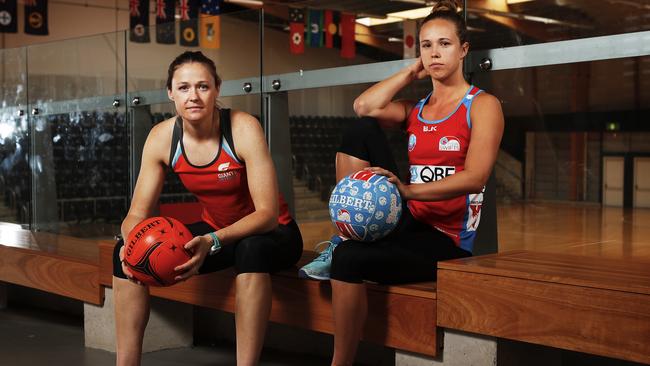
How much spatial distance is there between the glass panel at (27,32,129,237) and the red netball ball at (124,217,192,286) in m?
2.18

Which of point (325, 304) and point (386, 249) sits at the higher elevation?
point (386, 249)

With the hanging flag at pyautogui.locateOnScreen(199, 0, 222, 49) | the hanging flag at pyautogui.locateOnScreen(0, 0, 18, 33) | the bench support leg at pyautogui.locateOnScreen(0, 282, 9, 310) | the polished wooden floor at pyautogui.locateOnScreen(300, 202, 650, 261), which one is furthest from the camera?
the hanging flag at pyautogui.locateOnScreen(0, 0, 18, 33)

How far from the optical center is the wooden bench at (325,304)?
2164mm

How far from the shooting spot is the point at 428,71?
2.34 m

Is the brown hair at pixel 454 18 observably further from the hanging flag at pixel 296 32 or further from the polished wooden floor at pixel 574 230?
the polished wooden floor at pixel 574 230

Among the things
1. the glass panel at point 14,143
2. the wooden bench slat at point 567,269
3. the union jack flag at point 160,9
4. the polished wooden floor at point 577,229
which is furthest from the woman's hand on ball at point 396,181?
the union jack flag at point 160,9

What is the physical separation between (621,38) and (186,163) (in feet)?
4.38

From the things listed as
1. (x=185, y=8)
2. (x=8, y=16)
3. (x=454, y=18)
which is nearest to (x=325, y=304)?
(x=454, y=18)

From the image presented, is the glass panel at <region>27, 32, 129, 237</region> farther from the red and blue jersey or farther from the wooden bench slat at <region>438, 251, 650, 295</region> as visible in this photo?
the wooden bench slat at <region>438, 251, 650, 295</region>

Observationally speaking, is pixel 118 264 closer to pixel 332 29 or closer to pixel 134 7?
pixel 332 29

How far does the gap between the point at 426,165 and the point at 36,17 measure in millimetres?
11612

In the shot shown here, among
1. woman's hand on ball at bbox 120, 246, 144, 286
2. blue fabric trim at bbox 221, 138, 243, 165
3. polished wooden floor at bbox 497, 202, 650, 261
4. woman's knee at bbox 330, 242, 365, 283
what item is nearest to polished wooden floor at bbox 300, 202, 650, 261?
polished wooden floor at bbox 497, 202, 650, 261

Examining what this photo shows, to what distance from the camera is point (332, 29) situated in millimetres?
3189

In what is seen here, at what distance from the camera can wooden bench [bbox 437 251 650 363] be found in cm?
175
